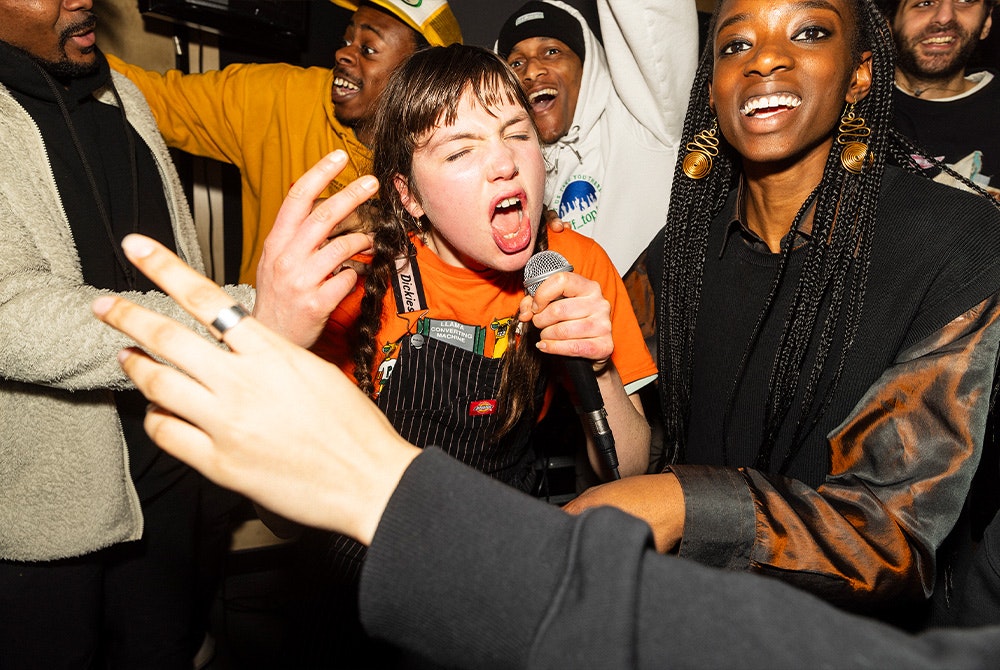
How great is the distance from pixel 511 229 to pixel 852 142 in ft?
3.20

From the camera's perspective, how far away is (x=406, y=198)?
1.88 meters

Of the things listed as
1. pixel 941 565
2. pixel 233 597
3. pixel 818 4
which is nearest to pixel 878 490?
pixel 941 565

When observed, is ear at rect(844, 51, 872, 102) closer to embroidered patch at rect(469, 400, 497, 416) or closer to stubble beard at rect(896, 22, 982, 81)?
embroidered patch at rect(469, 400, 497, 416)

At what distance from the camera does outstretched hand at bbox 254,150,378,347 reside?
105 centimetres

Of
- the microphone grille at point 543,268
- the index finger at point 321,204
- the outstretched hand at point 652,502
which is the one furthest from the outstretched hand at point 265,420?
the microphone grille at point 543,268

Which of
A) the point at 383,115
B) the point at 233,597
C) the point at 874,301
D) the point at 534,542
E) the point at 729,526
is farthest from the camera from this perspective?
the point at 233,597

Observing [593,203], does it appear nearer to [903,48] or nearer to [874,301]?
[874,301]

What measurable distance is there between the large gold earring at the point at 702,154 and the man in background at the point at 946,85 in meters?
1.58

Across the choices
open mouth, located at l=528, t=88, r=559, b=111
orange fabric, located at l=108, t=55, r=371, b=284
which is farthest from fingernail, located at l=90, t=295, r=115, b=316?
open mouth, located at l=528, t=88, r=559, b=111

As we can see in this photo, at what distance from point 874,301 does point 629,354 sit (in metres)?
0.67

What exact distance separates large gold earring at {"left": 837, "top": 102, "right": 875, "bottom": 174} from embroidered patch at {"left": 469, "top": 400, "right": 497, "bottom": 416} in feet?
3.86

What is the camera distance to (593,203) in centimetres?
271

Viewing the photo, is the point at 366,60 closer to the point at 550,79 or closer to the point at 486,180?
the point at 550,79

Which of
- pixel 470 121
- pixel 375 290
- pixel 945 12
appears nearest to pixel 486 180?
pixel 470 121
